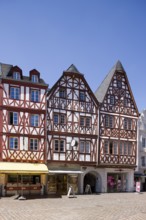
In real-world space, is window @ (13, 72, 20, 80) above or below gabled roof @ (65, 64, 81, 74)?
below

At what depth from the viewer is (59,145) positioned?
33438 mm

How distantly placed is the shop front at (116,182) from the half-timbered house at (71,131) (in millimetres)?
3405

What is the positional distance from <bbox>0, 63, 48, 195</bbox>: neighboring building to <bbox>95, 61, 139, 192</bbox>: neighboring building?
783cm

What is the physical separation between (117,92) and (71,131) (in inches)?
345

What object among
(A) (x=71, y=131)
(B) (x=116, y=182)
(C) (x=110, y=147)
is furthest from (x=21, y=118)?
(B) (x=116, y=182)

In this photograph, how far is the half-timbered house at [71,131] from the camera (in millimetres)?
33125

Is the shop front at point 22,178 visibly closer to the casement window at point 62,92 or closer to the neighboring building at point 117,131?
the neighboring building at point 117,131

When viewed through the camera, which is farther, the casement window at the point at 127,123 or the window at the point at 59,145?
the casement window at the point at 127,123

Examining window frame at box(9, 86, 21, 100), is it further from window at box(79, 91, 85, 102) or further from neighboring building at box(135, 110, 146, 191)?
neighboring building at box(135, 110, 146, 191)

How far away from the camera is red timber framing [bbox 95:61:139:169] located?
3650 cm

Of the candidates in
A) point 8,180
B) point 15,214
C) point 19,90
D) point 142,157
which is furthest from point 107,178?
point 15,214

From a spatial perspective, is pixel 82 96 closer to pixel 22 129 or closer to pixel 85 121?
pixel 85 121

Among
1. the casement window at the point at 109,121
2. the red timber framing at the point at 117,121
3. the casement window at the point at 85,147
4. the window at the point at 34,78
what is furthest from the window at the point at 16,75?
the casement window at the point at 109,121

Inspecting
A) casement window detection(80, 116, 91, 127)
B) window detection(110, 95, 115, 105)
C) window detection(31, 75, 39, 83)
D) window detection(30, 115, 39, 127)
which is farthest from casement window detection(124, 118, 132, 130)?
window detection(31, 75, 39, 83)
